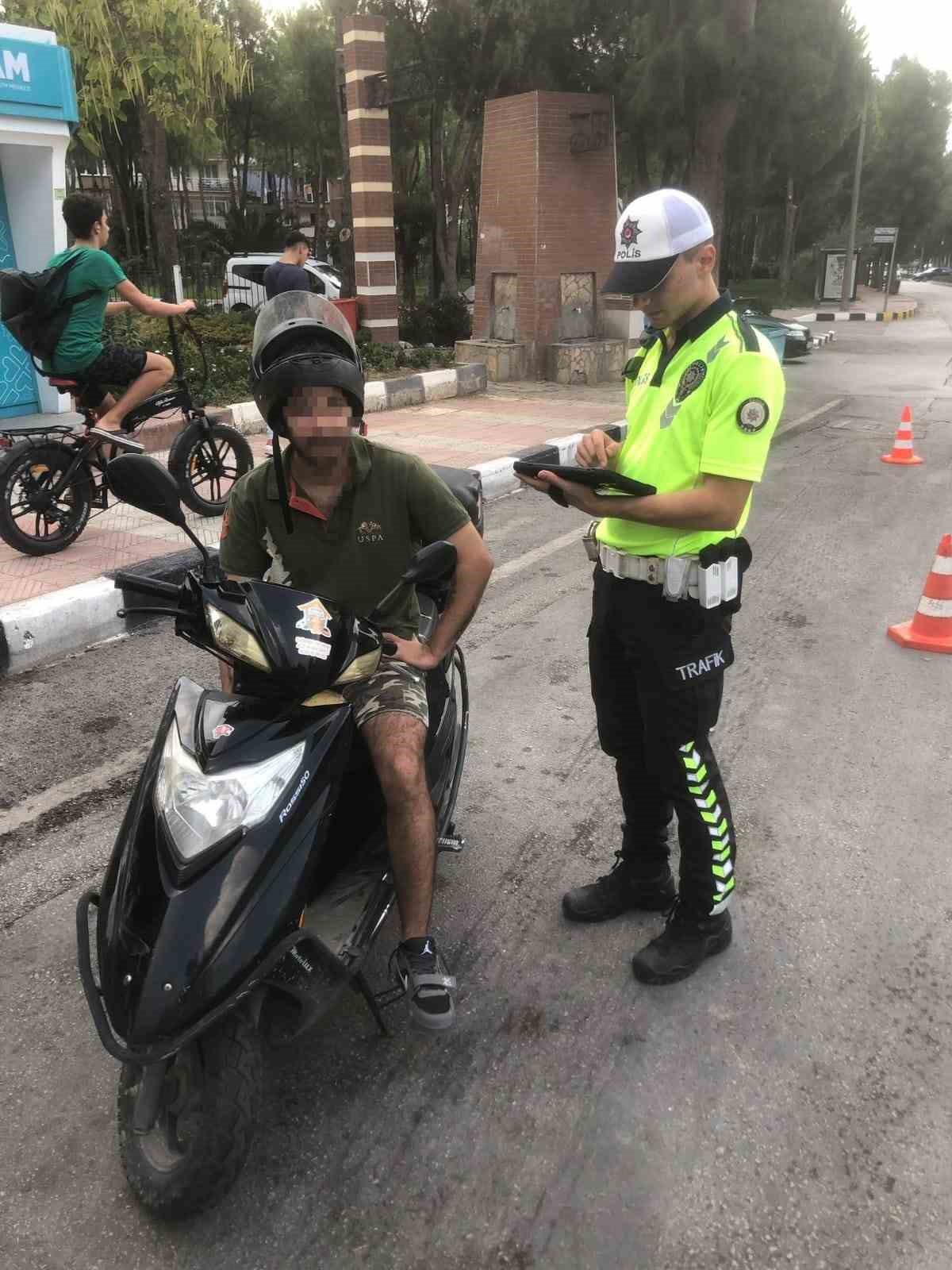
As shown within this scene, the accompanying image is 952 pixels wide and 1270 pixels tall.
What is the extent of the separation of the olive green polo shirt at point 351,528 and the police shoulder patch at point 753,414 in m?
0.73

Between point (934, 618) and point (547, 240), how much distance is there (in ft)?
33.0

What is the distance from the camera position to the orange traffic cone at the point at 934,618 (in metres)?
4.79

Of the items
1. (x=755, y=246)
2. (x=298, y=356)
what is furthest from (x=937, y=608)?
(x=755, y=246)

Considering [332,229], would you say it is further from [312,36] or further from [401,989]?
[401,989]

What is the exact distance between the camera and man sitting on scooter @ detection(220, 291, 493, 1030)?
86.1 inches

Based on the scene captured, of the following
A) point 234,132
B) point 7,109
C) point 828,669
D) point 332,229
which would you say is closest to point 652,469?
point 828,669

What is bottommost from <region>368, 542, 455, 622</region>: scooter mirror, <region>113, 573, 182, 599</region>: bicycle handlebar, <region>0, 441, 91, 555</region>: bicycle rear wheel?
<region>0, 441, 91, 555</region>: bicycle rear wheel

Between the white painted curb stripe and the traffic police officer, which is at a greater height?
the traffic police officer

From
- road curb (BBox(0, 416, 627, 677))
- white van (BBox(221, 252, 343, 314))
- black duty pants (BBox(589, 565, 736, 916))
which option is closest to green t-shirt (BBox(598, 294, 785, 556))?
black duty pants (BBox(589, 565, 736, 916))

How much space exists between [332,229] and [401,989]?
35116 mm

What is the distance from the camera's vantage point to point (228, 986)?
1.77 m

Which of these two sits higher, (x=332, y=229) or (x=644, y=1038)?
(x=332, y=229)

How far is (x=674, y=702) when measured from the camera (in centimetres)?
242

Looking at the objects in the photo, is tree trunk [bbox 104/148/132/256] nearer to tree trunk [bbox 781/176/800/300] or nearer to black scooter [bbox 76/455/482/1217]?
tree trunk [bbox 781/176/800/300]
